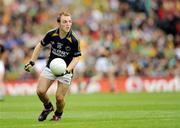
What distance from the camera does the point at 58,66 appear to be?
47.8 ft

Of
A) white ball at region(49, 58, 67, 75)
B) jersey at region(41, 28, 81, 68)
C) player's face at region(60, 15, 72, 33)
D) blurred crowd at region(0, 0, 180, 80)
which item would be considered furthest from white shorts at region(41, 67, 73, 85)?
blurred crowd at region(0, 0, 180, 80)

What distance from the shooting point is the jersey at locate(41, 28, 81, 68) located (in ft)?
49.7

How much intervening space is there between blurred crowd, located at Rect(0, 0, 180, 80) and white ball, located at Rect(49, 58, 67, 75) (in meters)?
18.5

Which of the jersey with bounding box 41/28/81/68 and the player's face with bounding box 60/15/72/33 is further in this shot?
the jersey with bounding box 41/28/81/68

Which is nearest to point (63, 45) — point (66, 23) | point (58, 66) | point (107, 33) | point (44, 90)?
point (66, 23)

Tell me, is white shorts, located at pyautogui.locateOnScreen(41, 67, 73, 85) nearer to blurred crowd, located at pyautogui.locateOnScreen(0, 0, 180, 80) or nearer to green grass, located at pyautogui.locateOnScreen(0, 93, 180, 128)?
green grass, located at pyautogui.locateOnScreen(0, 93, 180, 128)

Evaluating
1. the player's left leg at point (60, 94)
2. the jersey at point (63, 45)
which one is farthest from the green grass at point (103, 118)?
the jersey at point (63, 45)

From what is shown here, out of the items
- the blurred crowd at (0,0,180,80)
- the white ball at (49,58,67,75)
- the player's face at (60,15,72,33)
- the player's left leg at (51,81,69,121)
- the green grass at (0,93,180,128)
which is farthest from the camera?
the blurred crowd at (0,0,180,80)

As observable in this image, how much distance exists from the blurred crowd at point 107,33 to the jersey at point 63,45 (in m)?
18.0

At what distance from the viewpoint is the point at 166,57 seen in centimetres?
3528

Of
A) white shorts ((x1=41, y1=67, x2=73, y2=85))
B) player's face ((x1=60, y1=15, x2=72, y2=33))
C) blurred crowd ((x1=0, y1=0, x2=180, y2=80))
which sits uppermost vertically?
player's face ((x1=60, y1=15, x2=72, y2=33))

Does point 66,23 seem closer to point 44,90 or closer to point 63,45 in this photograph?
point 63,45

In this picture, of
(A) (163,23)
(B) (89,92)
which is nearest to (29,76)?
(B) (89,92)

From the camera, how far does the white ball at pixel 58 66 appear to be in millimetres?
14570
